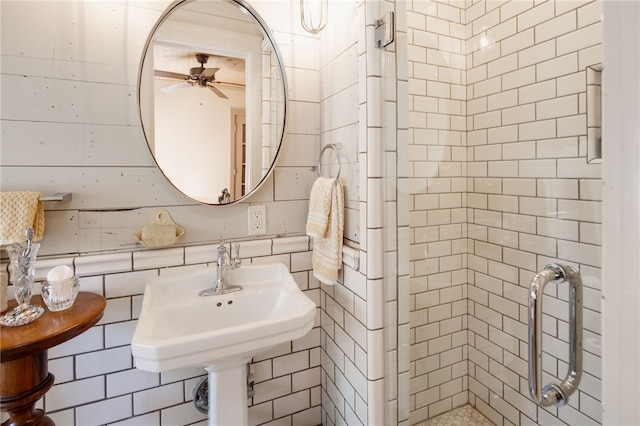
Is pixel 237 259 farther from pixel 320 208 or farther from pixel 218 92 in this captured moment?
pixel 218 92

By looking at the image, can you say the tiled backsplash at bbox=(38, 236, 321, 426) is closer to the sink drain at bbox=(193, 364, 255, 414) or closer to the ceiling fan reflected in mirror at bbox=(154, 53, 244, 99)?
the sink drain at bbox=(193, 364, 255, 414)

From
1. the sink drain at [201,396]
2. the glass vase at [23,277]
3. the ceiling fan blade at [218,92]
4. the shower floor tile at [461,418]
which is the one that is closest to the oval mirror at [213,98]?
the ceiling fan blade at [218,92]

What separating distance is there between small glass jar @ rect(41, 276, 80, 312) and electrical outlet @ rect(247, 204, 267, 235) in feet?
2.09

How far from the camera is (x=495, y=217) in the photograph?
1.38m

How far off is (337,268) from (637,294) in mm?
933

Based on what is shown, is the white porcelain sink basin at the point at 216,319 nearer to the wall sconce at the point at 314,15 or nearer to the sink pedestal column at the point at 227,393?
the sink pedestal column at the point at 227,393

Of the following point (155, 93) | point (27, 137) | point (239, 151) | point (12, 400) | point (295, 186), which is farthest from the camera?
point (295, 186)

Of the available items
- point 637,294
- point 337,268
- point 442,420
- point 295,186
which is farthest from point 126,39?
point 442,420

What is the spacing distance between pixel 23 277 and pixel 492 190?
1.73 meters

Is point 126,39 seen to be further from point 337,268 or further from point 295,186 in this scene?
point 337,268

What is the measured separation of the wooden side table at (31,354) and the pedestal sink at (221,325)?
167 mm

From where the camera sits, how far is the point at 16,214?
100 cm

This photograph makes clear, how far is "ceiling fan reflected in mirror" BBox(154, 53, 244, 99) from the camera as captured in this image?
1.23m

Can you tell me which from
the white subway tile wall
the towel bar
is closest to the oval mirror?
the towel bar
